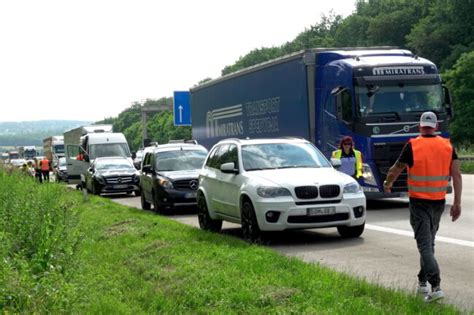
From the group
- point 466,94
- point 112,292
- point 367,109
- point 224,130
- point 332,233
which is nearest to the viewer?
point 112,292

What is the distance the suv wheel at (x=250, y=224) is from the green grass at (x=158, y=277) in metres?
0.51

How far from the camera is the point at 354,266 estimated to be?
9.85 metres

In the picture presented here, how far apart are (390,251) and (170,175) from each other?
31.7ft

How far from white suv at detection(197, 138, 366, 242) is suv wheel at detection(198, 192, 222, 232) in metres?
0.17

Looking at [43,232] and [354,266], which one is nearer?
[354,266]

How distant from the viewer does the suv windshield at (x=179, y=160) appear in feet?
67.9

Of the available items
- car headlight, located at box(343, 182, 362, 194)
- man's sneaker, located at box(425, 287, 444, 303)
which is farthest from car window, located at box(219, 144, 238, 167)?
man's sneaker, located at box(425, 287, 444, 303)

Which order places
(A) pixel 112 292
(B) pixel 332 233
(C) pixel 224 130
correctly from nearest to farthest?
(A) pixel 112 292 < (B) pixel 332 233 < (C) pixel 224 130

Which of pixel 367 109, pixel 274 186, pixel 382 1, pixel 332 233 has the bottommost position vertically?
pixel 332 233

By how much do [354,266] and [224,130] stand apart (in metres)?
16.3

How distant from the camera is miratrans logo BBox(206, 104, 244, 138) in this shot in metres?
24.4

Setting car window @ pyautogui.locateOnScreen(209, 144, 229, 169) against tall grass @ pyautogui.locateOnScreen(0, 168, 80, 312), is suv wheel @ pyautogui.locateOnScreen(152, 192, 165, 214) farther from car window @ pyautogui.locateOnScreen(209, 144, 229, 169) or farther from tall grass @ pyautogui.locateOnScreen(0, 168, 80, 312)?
car window @ pyautogui.locateOnScreen(209, 144, 229, 169)

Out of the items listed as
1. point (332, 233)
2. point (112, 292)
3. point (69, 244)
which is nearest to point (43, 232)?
point (69, 244)

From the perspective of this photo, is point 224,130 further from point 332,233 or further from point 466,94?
point 466,94
